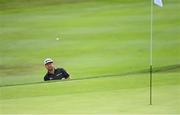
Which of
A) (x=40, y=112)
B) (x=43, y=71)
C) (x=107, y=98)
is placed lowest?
(x=40, y=112)

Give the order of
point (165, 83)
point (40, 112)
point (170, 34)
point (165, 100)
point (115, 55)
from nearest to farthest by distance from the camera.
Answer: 1. point (40, 112)
2. point (165, 100)
3. point (165, 83)
4. point (115, 55)
5. point (170, 34)

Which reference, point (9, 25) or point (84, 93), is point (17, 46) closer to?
point (9, 25)

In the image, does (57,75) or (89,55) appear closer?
(57,75)

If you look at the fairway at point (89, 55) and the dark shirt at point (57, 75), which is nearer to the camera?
the fairway at point (89, 55)

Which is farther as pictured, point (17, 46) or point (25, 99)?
point (17, 46)

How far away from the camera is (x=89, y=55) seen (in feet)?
32.6

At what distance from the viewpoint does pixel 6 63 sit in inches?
372

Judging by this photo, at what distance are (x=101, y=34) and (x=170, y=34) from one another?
4.60 feet

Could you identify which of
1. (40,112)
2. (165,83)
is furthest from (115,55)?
(40,112)

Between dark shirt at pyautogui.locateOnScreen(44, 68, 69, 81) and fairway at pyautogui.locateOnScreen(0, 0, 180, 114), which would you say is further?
dark shirt at pyautogui.locateOnScreen(44, 68, 69, 81)

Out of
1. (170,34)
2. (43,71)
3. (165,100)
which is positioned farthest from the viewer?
(170,34)

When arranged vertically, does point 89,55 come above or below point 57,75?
above

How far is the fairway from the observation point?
5.80 m

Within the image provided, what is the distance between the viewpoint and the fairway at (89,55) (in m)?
5.80
